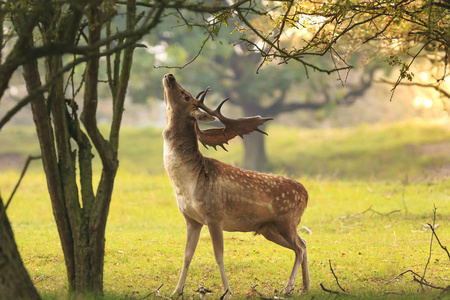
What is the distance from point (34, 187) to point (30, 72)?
13.4 meters

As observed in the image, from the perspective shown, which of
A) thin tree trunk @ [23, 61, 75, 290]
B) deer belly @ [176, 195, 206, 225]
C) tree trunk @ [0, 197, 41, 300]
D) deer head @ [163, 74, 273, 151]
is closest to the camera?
tree trunk @ [0, 197, 41, 300]

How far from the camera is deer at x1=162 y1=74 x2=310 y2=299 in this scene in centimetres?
679

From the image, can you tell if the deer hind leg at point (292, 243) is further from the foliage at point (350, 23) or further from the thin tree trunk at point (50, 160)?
the thin tree trunk at point (50, 160)

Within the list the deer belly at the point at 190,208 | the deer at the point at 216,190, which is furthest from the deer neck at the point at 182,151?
the deer belly at the point at 190,208

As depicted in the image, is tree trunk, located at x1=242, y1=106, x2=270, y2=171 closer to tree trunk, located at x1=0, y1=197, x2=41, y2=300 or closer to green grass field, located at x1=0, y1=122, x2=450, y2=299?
green grass field, located at x1=0, y1=122, x2=450, y2=299

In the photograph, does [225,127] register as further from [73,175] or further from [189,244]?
[73,175]

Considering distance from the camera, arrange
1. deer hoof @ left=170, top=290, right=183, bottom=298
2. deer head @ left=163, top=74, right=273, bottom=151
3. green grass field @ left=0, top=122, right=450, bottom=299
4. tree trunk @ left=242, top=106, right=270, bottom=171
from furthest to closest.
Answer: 1. tree trunk @ left=242, top=106, right=270, bottom=171
2. green grass field @ left=0, top=122, right=450, bottom=299
3. deer head @ left=163, top=74, right=273, bottom=151
4. deer hoof @ left=170, top=290, right=183, bottom=298

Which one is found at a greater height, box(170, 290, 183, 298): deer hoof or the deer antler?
the deer antler

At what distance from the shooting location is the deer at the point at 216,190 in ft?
22.3

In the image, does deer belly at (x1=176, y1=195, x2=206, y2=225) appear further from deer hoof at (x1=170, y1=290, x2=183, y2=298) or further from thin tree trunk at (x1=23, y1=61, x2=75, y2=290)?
thin tree trunk at (x1=23, y1=61, x2=75, y2=290)

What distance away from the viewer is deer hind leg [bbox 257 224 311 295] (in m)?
7.17

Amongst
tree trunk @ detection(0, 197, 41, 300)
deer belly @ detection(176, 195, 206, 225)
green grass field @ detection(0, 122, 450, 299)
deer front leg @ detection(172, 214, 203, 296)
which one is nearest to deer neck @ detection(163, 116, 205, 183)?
deer belly @ detection(176, 195, 206, 225)

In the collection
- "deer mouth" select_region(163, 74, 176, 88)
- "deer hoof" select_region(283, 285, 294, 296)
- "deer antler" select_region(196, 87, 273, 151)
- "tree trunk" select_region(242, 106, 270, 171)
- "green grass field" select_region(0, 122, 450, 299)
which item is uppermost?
"tree trunk" select_region(242, 106, 270, 171)

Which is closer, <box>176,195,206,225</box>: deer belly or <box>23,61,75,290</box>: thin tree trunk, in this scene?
<box>23,61,75,290</box>: thin tree trunk
